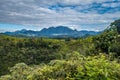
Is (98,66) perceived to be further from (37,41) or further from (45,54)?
(37,41)

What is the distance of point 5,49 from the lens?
162000mm

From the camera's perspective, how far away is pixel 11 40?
7151 inches

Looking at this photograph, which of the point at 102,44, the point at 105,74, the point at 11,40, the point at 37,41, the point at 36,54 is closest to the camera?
the point at 105,74

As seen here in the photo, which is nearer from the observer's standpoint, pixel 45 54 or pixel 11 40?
pixel 45 54

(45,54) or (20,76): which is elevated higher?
(20,76)

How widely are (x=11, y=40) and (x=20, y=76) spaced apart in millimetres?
175136

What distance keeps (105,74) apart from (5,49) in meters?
158

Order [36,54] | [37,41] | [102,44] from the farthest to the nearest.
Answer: [37,41] < [36,54] < [102,44]

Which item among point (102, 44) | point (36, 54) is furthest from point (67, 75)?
point (36, 54)

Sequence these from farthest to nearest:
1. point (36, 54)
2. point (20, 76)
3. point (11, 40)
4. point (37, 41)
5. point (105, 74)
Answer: point (11, 40) → point (37, 41) → point (36, 54) → point (20, 76) → point (105, 74)

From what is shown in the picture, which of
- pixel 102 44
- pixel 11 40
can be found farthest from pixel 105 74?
pixel 11 40

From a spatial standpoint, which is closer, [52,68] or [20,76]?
[52,68]

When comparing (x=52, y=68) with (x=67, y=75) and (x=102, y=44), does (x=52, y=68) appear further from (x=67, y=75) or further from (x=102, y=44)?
(x=102, y=44)

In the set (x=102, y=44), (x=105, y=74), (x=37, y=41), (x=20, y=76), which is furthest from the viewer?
(x=37, y=41)
